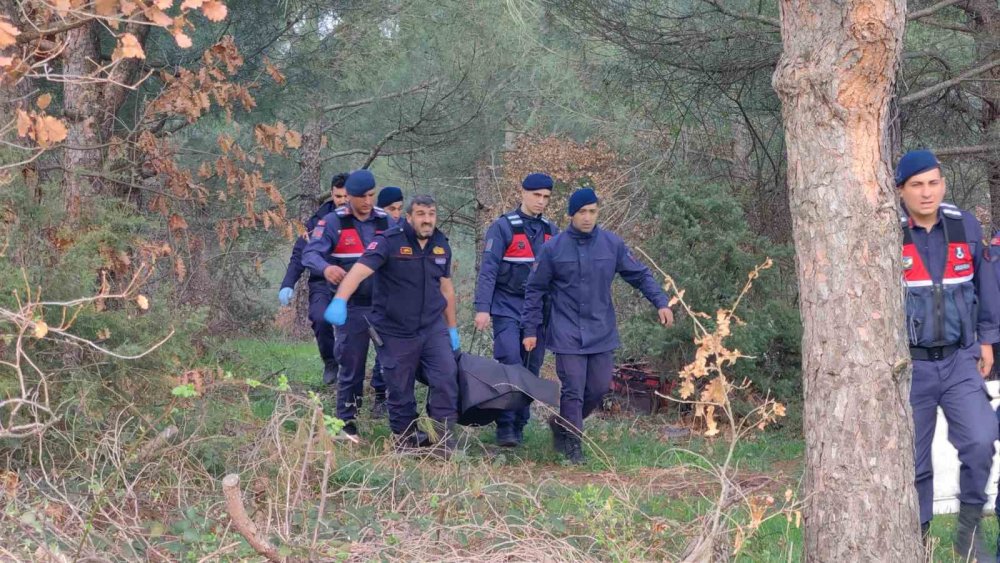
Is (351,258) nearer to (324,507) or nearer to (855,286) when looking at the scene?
(324,507)

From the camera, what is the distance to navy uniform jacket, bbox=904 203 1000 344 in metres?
5.33

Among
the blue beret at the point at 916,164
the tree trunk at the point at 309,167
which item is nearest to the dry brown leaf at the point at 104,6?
the blue beret at the point at 916,164

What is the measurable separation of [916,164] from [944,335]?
81 cm

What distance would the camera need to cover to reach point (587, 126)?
17.6 metres

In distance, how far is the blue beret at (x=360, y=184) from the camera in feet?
29.6

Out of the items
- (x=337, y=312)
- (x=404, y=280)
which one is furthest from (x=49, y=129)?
(x=404, y=280)

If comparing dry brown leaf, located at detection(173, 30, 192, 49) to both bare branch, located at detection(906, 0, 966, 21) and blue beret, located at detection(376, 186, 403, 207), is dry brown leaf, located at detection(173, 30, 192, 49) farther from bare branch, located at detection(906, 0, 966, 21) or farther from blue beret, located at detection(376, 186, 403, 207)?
blue beret, located at detection(376, 186, 403, 207)

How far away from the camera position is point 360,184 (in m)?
9.02

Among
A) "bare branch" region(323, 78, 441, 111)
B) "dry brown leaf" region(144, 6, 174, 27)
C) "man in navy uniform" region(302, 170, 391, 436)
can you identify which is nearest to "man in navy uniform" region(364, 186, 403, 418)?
"man in navy uniform" region(302, 170, 391, 436)

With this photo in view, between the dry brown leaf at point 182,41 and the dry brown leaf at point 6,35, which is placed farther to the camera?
the dry brown leaf at point 182,41

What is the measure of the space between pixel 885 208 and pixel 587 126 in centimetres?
1347

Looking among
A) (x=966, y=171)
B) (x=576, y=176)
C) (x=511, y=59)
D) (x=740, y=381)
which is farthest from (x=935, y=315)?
(x=511, y=59)

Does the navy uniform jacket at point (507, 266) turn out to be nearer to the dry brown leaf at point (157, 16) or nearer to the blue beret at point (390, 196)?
the blue beret at point (390, 196)

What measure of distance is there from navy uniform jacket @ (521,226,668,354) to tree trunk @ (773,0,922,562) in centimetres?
355
